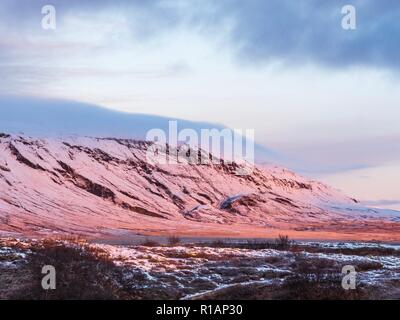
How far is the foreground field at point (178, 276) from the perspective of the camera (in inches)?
840

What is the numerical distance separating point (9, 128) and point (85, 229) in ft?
165

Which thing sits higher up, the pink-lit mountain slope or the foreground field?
the pink-lit mountain slope

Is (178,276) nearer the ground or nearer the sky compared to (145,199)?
nearer the ground

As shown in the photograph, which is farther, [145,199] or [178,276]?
[145,199]

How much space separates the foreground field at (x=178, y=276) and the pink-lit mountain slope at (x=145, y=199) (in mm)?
54338

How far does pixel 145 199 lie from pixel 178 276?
105m

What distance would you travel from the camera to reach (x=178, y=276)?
25.0 meters

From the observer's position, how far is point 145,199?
5094 inches

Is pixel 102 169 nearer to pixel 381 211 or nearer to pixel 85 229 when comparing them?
pixel 85 229

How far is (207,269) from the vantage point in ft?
87.6

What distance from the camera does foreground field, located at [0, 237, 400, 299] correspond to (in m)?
21.3

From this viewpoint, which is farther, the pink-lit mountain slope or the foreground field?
the pink-lit mountain slope

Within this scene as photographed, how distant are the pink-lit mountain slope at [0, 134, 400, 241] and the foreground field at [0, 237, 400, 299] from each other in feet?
178
